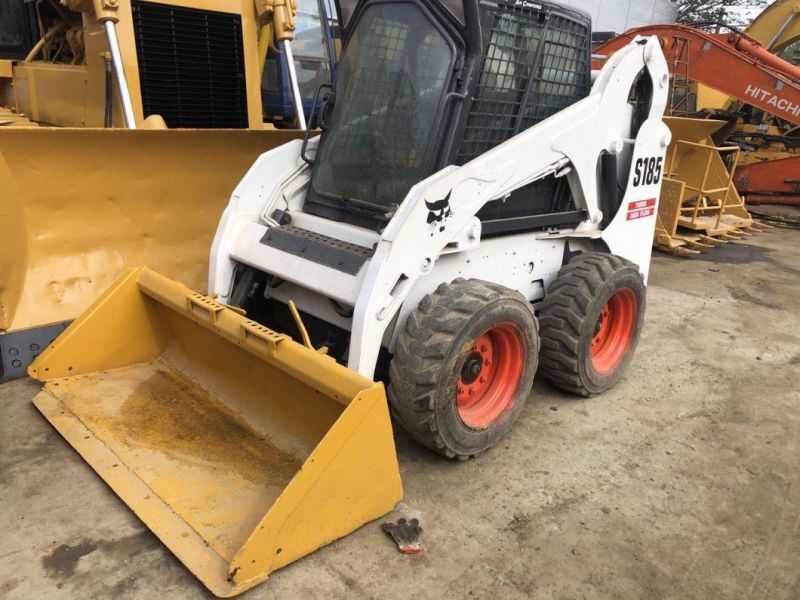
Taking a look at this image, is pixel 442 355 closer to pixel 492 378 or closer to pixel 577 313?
pixel 492 378

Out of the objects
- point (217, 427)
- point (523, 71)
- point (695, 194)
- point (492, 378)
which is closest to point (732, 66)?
point (695, 194)

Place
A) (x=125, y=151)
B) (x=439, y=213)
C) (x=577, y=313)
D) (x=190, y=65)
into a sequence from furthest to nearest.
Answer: (x=190, y=65), (x=125, y=151), (x=577, y=313), (x=439, y=213)

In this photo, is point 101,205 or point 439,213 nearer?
point 439,213

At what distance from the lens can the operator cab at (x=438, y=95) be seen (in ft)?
10.0

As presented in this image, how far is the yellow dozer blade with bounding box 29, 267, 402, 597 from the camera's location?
90.4 inches

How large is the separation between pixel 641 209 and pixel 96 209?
317cm

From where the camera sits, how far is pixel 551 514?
2.80 metres

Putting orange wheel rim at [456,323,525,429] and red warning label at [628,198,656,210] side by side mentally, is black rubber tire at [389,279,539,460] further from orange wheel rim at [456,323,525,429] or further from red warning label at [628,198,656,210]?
red warning label at [628,198,656,210]

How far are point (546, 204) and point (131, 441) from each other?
2.34 m

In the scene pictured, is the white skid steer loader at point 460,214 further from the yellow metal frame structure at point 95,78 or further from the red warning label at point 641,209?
the yellow metal frame structure at point 95,78

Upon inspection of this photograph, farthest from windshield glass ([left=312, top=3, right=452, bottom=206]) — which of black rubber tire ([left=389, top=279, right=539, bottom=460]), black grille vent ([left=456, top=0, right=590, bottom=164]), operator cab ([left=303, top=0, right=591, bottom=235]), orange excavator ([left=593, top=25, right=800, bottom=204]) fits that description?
orange excavator ([left=593, top=25, right=800, bottom=204])

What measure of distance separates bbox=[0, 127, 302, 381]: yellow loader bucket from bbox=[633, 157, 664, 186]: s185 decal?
207 centimetres

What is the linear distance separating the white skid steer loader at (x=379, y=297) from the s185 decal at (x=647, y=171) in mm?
19

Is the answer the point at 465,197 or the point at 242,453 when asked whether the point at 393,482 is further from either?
the point at 465,197
